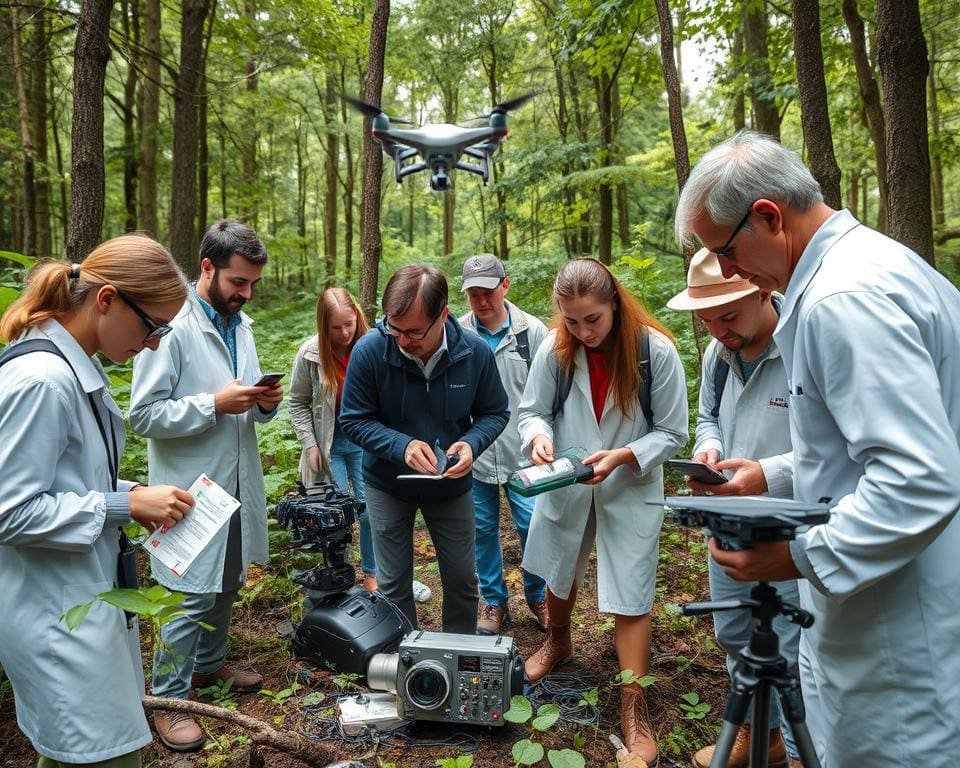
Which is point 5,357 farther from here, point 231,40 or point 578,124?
point 578,124

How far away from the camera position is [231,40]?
10.3 meters

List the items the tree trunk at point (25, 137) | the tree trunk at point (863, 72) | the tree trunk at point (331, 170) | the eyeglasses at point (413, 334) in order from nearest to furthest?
the eyeglasses at point (413, 334) → the tree trunk at point (863, 72) → the tree trunk at point (25, 137) → the tree trunk at point (331, 170)

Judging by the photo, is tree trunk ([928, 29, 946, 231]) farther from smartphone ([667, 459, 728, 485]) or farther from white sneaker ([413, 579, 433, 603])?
smartphone ([667, 459, 728, 485])

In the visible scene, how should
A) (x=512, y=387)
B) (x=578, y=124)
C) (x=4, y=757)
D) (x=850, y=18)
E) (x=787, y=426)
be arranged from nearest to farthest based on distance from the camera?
(x=787, y=426)
(x=4, y=757)
(x=512, y=387)
(x=850, y=18)
(x=578, y=124)

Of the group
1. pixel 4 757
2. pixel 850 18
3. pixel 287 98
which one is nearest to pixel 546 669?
pixel 4 757

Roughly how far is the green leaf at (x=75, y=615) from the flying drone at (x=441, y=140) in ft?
6.60

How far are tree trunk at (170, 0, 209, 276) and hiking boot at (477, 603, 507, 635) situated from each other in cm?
668

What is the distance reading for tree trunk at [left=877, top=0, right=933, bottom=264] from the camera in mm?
4191

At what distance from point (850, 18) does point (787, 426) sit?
6203 millimetres

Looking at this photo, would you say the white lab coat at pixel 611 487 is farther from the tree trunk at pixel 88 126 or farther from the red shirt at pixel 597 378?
the tree trunk at pixel 88 126

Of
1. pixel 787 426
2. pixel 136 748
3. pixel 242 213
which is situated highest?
pixel 242 213

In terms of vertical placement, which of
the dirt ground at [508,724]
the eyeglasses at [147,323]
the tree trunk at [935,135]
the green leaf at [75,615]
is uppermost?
the tree trunk at [935,135]

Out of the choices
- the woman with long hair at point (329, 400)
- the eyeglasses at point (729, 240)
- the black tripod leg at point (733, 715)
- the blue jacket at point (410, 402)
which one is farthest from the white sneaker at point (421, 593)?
the eyeglasses at point (729, 240)

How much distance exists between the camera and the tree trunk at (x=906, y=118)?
419cm
